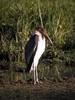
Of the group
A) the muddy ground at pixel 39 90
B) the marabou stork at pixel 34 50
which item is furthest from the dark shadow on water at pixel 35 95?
the marabou stork at pixel 34 50

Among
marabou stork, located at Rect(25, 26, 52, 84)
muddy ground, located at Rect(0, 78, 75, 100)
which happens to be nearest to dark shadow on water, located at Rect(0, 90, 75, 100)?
muddy ground, located at Rect(0, 78, 75, 100)

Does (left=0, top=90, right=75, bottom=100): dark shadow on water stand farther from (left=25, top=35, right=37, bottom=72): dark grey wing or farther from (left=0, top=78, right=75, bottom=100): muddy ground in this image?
(left=25, top=35, right=37, bottom=72): dark grey wing

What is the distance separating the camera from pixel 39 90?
404 inches

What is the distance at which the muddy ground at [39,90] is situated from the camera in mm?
9633

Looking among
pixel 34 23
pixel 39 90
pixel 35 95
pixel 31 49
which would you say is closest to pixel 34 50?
pixel 31 49

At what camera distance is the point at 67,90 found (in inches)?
399

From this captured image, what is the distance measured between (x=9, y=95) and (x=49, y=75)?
5.67 feet

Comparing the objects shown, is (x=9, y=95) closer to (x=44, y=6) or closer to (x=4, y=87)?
(x=4, y=87)

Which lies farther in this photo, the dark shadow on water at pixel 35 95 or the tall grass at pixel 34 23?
the tall grass at pixel 34 23

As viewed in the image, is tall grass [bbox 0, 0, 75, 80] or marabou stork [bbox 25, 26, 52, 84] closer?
marabou stork [bbox 25, 26, 52, 84]

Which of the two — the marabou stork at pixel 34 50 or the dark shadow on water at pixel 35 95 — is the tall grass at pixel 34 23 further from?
the dark shadow on water at pixel 35 95

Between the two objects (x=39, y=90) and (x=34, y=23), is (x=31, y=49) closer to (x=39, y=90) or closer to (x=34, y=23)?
(x=39, y=90)

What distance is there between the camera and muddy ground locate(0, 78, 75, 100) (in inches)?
379

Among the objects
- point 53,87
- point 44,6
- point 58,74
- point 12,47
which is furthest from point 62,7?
point 53,87
